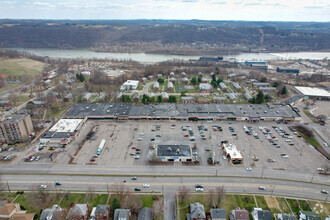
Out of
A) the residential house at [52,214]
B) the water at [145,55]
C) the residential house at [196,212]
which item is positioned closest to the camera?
the residential house at [52,214]

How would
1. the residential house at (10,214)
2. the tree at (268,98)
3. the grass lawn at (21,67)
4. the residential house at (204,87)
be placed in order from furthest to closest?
the grass lawn at (21,67) → the residential house at (204,87) → the tree at (268,98) → the residential house at (10,214)

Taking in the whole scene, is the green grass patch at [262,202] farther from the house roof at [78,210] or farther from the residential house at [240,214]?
the house roof at [78,210]

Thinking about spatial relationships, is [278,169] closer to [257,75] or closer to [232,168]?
[232,168]

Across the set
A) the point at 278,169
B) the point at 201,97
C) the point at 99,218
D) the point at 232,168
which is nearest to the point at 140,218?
the point at 99,218

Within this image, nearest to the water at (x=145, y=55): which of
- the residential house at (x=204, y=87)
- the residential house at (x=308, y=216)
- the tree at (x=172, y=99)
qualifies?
the residential house at (x=204, y=87)

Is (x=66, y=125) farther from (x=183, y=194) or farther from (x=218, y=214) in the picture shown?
(x=218, y=214)

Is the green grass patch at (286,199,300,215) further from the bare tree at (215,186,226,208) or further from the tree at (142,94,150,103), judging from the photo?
the tree at (142,94,150,103)
